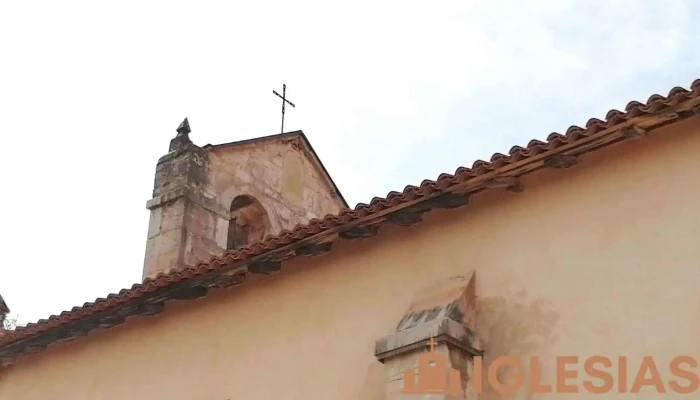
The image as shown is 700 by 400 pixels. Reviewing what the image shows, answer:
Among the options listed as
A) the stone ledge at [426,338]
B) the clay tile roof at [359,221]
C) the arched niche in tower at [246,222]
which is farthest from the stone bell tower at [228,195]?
the stone ledge at [426,338]

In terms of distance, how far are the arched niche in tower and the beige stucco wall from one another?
3.74m

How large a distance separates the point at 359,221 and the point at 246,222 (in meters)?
6.17

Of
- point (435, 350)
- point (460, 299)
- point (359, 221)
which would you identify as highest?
point (359, 221)

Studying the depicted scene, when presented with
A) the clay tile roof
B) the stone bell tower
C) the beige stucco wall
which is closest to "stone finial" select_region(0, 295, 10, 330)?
the stone bell tower

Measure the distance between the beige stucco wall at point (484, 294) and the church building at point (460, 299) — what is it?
0.01 meters

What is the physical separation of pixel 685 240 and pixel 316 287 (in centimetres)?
329

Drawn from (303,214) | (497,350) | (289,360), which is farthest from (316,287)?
(303,214)

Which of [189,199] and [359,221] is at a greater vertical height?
[189,199]

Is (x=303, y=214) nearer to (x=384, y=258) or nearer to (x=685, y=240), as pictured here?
(x=384, y=258)

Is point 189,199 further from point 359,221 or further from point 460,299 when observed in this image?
point 460,299

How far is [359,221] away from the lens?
25.6ft

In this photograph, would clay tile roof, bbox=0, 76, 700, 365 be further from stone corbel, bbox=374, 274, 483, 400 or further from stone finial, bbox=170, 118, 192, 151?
stone finial, bbox=170, 118, 192, 151

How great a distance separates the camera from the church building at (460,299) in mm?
6434

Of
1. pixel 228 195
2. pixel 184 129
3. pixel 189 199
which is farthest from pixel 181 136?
pixel 189 199
